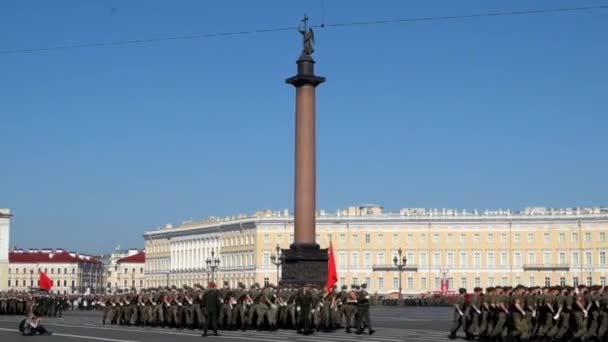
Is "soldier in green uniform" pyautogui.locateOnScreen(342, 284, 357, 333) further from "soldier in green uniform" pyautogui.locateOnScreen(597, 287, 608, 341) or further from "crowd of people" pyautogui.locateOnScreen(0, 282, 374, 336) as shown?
"soldier in green uniform" pyautogui.locateOnScreen(597, 287, 608, 341)

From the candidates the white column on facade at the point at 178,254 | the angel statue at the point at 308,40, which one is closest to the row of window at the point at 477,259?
the white column on facade at the point at 178,254

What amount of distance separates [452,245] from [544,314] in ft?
307

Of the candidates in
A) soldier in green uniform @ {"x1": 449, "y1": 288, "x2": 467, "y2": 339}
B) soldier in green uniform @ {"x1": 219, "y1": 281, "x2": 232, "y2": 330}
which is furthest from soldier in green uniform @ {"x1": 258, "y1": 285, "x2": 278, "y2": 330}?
soldier in green uniform @ {"x1": 449, "y1": 288, "x2": 467, "y2": 339}

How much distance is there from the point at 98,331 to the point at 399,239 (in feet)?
291

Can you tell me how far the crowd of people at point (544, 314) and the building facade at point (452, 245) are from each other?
88905 millimetres

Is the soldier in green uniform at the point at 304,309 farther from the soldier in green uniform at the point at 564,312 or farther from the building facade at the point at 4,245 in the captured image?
the building facade at the point at 4,245

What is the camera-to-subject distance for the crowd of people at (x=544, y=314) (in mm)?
22688

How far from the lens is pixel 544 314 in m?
23.5

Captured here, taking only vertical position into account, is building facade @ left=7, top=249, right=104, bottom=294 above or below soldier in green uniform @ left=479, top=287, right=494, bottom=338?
above

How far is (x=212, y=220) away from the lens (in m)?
138

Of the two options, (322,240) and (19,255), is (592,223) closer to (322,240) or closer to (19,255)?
(322,240)

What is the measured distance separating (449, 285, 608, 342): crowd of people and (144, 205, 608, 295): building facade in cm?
8890

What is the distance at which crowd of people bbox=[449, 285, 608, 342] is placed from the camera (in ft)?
74.4

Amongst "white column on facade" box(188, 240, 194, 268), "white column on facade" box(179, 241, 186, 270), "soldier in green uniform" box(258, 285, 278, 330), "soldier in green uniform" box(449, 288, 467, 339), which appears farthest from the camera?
"white column on facade" box(179, 241, 186, 270)
